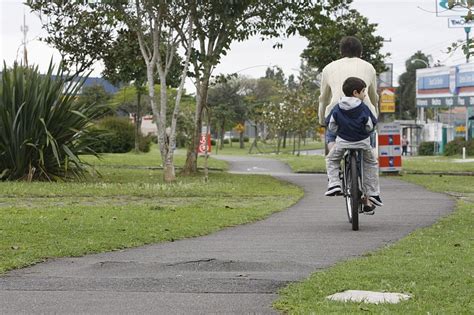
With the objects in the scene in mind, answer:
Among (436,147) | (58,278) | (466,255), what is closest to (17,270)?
(58,278)

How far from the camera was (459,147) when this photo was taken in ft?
174

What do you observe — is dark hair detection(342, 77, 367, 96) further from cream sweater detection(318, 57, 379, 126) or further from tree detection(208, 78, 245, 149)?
tree detection(208, 78, 245, 149)

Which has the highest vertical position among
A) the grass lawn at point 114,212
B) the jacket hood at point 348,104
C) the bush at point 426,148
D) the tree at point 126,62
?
the tree at point 126,62

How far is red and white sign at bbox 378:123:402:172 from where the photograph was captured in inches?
989

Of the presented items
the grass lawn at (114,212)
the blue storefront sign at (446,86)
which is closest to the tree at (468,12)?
the grass lawn at (114,212)

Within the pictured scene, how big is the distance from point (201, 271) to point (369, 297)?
5.65 feet

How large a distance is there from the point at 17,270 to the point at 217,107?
73794 mm

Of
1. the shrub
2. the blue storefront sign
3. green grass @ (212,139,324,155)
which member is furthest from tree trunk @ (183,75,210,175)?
green grass @ (212,139,324,155)

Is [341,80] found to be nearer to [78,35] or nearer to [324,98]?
[324,98]

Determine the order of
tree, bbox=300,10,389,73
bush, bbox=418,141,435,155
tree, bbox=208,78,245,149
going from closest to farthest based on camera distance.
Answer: tree, bbox=300,10,389,73, bush, bbox=418,141,435,155, tree, bbox=208,78,245,149

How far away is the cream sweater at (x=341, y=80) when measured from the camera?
31.3ft

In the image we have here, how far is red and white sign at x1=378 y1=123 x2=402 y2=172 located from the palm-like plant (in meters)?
9.23

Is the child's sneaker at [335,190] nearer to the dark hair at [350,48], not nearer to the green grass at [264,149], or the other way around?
the dark hair at [350,48]

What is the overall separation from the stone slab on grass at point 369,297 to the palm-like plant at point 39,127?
13.7 meters
